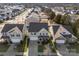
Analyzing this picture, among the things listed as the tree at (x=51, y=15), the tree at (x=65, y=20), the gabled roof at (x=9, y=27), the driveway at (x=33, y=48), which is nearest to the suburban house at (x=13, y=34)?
the gabled roof at (x=9, y=27)

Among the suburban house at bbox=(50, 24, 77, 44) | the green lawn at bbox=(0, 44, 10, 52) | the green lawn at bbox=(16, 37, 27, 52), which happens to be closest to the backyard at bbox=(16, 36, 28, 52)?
the green lawn at bbox=(16, 37, 27, 52)

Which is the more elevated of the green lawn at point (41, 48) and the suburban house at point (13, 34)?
the suburban house at point (13, 34)

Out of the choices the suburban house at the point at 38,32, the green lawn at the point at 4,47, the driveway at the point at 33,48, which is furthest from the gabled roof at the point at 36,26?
the green lawn at the point at 4,47

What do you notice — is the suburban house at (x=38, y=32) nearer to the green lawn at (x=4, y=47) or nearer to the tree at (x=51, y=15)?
the tree at (x=51, y=15)

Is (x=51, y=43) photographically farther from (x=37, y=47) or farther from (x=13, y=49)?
(x=13, y=49)

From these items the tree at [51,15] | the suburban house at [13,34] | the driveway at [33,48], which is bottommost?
the driveway at [33,48]

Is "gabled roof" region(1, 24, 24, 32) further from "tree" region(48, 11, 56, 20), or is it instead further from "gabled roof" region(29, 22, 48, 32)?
"tree" region(48, 11, 56, 20)

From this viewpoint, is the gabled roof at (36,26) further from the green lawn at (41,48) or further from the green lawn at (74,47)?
the green lawn at (74,47)

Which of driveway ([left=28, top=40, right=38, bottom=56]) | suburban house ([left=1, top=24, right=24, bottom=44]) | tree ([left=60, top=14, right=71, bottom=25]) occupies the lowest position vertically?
driveway ([left=28, top=40, right=38, bottom=56])
